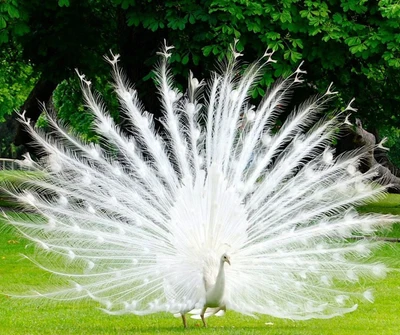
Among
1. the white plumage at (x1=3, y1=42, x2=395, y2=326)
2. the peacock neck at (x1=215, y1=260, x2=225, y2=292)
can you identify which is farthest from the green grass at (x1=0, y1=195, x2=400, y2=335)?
the peacock neck at (x1=215, y1=260, x2=225, y2=292)

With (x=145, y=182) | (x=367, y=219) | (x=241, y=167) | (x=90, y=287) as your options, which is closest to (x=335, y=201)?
(x=367, y=219)

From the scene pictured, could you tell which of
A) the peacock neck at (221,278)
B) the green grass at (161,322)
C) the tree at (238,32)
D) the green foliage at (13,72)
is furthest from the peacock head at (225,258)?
the green foliage at (13,72)

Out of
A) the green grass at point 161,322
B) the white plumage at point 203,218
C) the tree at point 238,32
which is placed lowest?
the green grass at point 161,322

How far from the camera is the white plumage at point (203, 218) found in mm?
7914

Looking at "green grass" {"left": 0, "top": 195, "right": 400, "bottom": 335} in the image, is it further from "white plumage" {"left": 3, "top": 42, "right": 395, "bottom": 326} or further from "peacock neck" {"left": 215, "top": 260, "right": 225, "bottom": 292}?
"peacock neck" {"left": 215, "top": 260, "right": 225, "bottom": 292}

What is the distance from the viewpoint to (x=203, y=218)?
26.4 ft

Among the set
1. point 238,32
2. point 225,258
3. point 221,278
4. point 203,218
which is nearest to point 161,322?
point 203,218

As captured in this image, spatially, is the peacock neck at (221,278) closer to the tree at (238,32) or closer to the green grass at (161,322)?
the green grass at (161,322)

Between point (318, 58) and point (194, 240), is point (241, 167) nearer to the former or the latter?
point (194, 240)

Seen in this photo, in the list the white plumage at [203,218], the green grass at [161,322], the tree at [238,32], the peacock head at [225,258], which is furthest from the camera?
the tree at [238,32]

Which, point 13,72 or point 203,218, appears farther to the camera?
point 13,72

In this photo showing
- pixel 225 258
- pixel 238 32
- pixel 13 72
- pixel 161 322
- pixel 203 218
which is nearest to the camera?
pixel 225 258

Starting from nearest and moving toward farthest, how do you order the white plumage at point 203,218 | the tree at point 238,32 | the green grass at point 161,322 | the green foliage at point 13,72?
1. the white plumage at point 203,218
2. the green grass at point 161,322
3. the tree at point 238,32
4. the green foliage at point 13,72

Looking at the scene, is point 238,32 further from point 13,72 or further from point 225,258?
point 13,72
